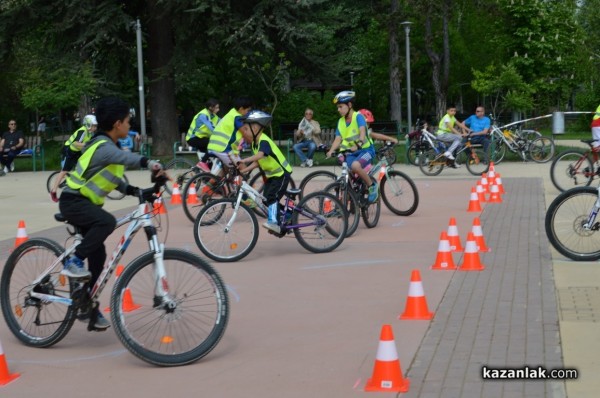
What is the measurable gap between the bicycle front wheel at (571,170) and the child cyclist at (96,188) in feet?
36.7

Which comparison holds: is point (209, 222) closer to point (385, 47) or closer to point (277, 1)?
point (277, 1)

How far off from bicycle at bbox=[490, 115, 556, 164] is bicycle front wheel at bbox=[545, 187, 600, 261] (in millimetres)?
15557

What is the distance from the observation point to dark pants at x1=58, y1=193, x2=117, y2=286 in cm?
687

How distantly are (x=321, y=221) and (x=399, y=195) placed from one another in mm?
3924

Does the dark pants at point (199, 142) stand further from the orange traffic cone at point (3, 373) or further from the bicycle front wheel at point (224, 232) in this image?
the orange traffic cone at point (3, 373)

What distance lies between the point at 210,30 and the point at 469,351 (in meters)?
23.9

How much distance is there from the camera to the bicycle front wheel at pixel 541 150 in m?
26.3

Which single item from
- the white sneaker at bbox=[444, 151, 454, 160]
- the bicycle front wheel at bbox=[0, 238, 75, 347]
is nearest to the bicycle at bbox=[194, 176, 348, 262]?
the bicycle front wheel at bbox=[0, 238, 75, 347]

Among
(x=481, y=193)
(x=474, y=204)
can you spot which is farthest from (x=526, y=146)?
(x=474, y=204)

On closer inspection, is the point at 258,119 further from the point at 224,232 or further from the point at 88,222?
the point at 88,222
